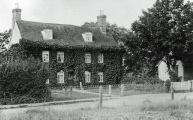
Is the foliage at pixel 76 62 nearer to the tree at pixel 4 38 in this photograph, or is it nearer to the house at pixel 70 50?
the house at pixel 70 50

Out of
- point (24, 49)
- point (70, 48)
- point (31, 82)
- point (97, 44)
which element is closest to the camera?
point (31, 82)

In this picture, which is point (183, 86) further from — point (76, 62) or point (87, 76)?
point (76, 62)

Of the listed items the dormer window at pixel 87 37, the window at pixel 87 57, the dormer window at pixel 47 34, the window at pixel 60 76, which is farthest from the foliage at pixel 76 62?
the dormer window at pixel 87 37

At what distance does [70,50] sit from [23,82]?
64.0 ft

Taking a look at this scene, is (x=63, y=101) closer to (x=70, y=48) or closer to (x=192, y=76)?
(x=70, y=48)

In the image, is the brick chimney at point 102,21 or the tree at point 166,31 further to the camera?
the brick chimney at point 102,21

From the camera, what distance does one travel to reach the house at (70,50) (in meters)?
40.0

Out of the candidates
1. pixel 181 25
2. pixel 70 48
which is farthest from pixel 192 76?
pixel 70 48

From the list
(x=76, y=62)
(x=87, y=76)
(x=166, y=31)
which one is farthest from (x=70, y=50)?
(x=166, y=31)

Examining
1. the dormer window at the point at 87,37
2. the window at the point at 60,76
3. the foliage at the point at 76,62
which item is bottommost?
the window at the point at 60,76

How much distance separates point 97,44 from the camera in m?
44.4

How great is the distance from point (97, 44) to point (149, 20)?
25.4 feet

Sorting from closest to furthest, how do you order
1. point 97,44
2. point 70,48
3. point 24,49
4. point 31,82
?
point 31,82
point 24,49
point 70,48
point 97,44

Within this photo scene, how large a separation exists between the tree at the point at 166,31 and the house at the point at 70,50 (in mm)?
4051
